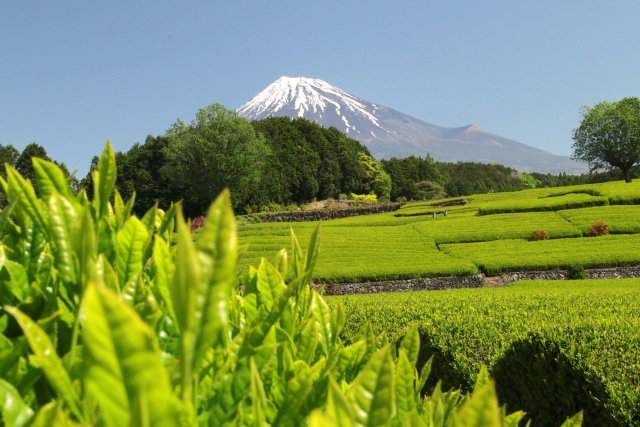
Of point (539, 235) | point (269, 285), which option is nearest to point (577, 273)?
point (539, 235)

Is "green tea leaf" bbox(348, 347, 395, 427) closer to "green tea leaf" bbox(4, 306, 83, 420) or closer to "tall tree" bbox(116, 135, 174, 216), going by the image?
"green tea leaf" bbox(4, 306, 83, 420)

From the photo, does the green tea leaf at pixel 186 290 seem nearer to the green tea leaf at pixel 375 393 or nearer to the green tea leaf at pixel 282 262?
the green tea leaf at pixel 375 393

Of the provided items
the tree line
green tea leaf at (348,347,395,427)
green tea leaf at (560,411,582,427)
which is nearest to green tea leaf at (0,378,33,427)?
green tea leaf at (348,347,395,427)

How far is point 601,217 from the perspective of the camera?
18.1 metres

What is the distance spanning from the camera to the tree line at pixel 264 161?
3772cm

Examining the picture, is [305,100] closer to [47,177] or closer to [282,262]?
[282,262]

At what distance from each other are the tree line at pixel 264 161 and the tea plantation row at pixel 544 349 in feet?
94.3

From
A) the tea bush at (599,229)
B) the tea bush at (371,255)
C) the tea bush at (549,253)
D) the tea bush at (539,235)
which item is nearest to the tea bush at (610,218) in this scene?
the tea bush at (599,229)

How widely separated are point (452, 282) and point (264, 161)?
2960 centimetres

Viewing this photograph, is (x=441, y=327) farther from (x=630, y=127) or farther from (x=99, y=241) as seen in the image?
(x=630, y=127)

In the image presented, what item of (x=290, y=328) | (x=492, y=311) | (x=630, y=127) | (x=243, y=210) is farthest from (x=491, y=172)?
(x=290, y=328)

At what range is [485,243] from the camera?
16.1 meters

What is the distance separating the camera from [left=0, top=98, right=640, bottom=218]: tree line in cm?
3772

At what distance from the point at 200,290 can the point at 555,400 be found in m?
4.46
